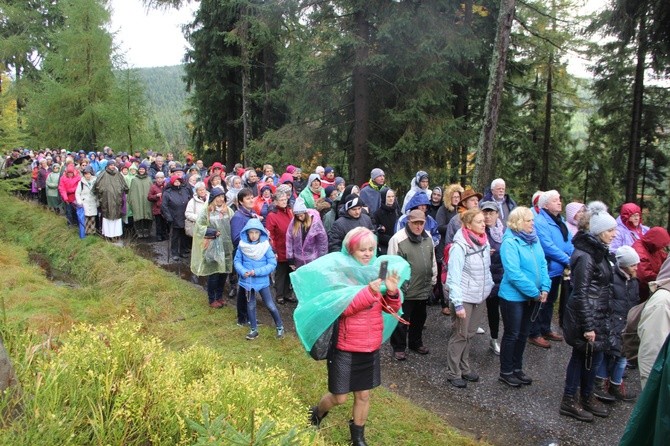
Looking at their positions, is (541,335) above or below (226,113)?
below

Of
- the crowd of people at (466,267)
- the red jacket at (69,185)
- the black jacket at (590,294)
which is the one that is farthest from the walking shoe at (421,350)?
the red jacket at (69,185)

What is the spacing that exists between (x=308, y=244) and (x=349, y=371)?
3.94 meters

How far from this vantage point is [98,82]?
25.2 metres

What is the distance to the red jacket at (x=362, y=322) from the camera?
388 cm

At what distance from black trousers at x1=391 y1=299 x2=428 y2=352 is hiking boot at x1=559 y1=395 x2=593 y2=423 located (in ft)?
6.48

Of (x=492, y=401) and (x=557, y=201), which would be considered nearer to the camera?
(x=492, y=401)

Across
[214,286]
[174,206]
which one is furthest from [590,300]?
[174,206]

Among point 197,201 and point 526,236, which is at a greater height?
point 197,201

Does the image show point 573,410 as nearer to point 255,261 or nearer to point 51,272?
point 255,261

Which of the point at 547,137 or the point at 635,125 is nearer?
the point at 635,125

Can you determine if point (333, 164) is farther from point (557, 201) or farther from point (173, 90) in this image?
point (173, 90)

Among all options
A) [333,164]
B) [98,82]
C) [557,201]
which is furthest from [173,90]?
[557,201]

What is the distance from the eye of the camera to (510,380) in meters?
5.70

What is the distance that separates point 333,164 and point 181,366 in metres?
12.9
